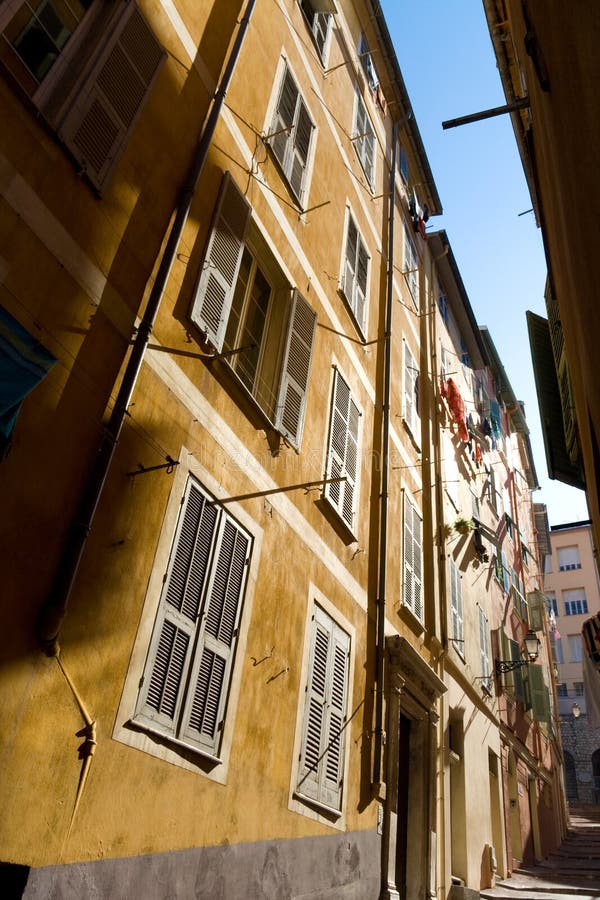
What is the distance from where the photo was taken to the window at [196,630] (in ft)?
15.9

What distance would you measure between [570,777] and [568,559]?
42.1 ft

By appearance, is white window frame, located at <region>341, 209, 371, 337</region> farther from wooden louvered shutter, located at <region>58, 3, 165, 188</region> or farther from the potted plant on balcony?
the potted plant on balcony

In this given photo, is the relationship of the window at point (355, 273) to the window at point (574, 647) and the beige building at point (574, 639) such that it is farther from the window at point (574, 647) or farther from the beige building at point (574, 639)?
the window at point (574, 647)

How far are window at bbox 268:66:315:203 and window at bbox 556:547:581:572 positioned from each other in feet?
134

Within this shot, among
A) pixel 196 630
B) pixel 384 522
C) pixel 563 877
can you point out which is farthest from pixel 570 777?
pixel 196 630

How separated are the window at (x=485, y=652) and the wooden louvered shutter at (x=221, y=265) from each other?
1085cm

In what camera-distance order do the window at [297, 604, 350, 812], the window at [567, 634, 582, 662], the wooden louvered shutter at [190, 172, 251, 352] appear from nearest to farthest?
1. the wooden louvered shutter at [190, 172, 251, 352]
2. the window at [297, 604, 350, 812]
3. the window at [567, 634, 582, 662]

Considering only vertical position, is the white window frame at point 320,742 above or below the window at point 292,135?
below

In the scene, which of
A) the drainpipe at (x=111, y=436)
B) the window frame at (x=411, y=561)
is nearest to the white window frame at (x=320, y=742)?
the window frame at (x=411, y=561)

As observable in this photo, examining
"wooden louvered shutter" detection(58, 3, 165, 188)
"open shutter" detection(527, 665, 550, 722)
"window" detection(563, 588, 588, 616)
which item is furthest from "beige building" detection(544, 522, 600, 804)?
"wooden louvered shutter" detection(58, 3, 165, 188)

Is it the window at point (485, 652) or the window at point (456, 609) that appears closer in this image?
the window at point (456, 609)

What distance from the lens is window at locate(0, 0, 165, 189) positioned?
4.87 metres

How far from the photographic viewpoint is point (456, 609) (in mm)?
13023

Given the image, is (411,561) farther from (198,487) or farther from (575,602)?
(575,602)
